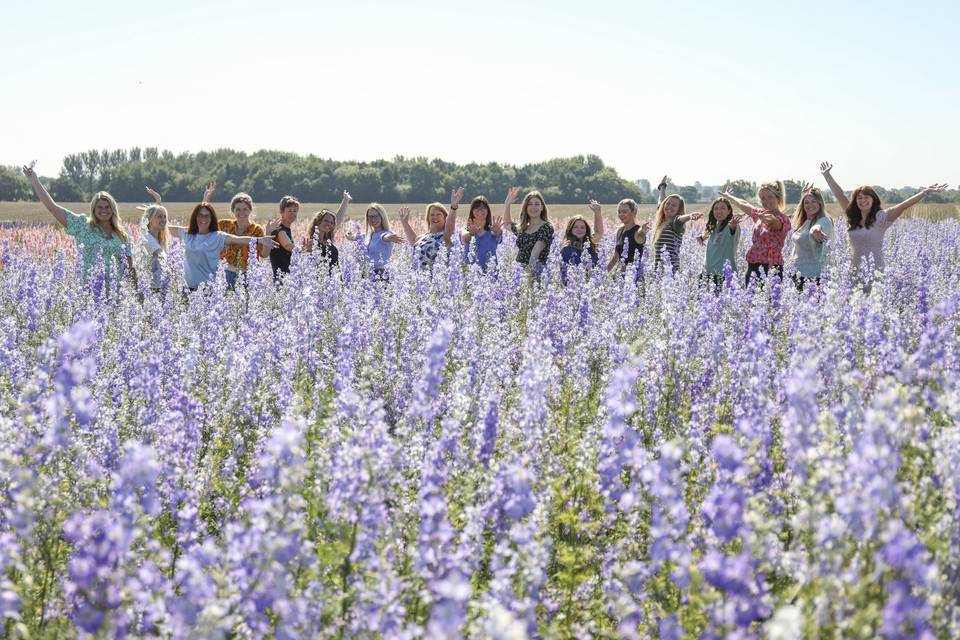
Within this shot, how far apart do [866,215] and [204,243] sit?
6807 mm

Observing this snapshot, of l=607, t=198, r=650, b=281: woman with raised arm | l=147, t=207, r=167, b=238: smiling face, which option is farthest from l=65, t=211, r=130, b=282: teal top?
l=607, t=198, r=650, b=281: woman with raised arm

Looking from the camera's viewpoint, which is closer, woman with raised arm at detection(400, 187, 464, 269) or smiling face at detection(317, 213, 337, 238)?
woman with raised arm at detection(400, 187, 464, 269)

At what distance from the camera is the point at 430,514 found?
2127mm

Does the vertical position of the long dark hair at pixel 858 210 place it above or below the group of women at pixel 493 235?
above

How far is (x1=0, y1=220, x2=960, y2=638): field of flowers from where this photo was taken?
194 centimetres

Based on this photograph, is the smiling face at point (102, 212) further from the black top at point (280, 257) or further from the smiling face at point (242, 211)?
the black top at point (280, 257)

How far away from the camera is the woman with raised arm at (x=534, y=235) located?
28.3 ft

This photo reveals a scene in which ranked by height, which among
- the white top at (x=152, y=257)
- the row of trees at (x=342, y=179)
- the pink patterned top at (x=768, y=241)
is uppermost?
the row of trees at (x=342, y=179)

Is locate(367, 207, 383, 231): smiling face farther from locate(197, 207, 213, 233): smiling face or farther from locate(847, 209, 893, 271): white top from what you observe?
locate(847, 209, 893, 271): white top

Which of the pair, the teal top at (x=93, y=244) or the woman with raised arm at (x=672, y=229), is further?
the woman with raised arm at (x=672, y=229)

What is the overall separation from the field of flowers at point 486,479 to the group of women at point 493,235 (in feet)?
6.81

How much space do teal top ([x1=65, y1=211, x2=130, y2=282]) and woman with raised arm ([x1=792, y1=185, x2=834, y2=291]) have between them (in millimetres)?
6866

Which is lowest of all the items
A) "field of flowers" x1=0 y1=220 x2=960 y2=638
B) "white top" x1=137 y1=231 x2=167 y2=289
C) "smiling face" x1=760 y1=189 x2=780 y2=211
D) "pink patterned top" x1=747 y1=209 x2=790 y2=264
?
"field of flowers" x1=0 y1=220 x2=960 y2=638

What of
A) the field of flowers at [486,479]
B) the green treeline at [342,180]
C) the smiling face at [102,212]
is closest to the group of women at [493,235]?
the smiling face at [102,212]
